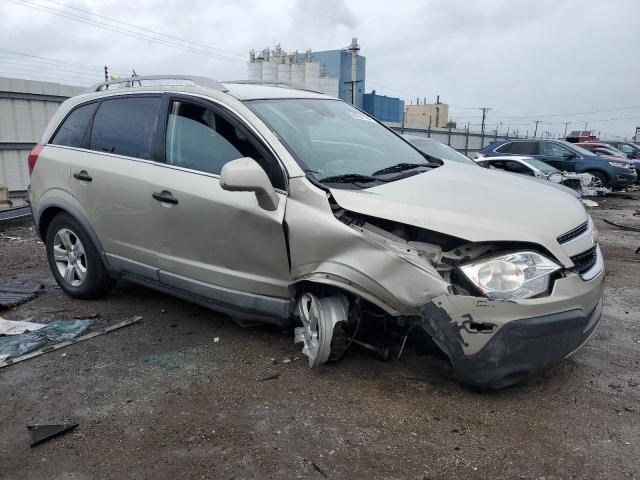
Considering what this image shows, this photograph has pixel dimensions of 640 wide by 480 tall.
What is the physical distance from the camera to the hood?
2742 millimetres

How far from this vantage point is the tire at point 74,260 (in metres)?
4.49

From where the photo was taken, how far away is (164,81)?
4.08m

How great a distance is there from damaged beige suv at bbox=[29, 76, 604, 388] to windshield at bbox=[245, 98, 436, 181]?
16 mm

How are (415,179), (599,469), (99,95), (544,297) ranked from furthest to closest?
(99,95) < (415,179) < (544,297) < (599,469)

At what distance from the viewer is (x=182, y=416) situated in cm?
291

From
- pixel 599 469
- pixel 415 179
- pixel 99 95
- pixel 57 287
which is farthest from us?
pixel 57 287

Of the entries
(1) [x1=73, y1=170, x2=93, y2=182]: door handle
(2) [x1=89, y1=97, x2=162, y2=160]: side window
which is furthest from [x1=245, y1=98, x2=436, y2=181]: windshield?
(1) [x1=73, y1=170, x2=93, y2=182]: door handle

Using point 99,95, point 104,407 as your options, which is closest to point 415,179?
point 104,407

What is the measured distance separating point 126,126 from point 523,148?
1385cm

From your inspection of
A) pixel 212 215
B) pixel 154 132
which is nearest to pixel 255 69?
pixel 154 132

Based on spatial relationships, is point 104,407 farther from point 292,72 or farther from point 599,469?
point 292,72

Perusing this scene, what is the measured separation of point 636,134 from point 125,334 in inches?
2111

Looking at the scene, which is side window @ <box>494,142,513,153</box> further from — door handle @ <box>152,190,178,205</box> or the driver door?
door handle @ <box>152,190,178,205</box>

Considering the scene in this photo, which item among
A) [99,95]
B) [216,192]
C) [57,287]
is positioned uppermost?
[99,95]
